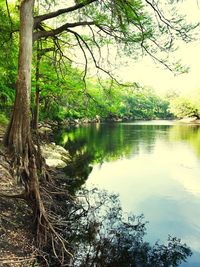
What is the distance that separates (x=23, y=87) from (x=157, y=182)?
897 centimetres

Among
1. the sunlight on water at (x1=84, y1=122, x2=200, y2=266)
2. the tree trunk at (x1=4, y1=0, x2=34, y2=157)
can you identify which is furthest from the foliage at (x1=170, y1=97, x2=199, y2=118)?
the tree trunk at (x1=4, y1=0, x2=34, y2=157)

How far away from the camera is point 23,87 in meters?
9.37

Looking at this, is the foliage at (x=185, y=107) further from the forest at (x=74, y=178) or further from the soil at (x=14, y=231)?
the soil at (x=14, y=231)

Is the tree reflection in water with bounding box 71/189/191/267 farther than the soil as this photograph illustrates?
Yes

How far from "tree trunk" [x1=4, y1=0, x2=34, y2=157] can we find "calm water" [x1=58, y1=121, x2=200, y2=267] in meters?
4.64

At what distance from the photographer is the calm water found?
9797 millimetres

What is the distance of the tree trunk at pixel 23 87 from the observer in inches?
366

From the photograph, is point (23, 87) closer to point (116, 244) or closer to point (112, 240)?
point (112, 240)

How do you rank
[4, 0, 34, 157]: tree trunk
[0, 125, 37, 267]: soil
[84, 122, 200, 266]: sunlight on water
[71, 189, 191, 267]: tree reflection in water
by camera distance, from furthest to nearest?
[84, 122, 200, 266]: sunlight on water
[4, 0, 34, 157]: tree trunk
[71, 189, 191, 267]: tree reflection in water
[0, 125, 37, 267]: soil

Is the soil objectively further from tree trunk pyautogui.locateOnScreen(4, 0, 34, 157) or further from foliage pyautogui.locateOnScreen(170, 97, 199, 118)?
foliage pyautogui.locateOnScreen(170, 97, 199, 118)

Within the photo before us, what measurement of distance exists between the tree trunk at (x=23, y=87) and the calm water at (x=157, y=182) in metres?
4.64

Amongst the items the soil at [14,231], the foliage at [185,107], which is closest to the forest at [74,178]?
the soil at [14,231]

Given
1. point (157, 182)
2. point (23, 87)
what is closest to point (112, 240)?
point (23, 87)

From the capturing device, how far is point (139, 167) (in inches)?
A: 757
